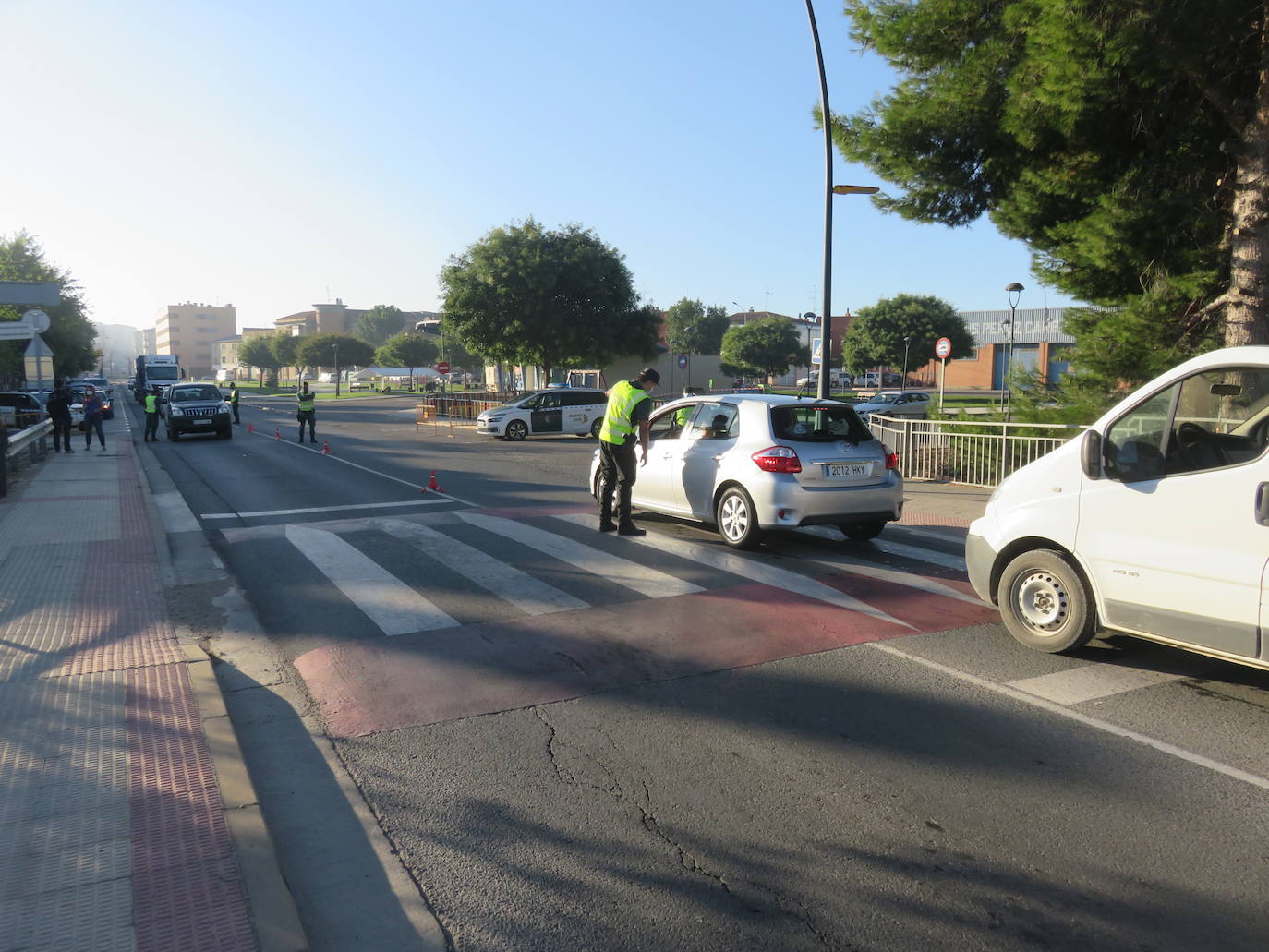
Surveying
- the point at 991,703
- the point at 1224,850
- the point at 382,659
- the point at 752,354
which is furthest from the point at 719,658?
the point at 752,354

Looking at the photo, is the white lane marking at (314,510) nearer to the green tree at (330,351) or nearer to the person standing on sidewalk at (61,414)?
the person standing on sidewalk at (61,414)

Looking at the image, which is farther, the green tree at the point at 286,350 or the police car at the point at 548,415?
the green tree at the point at 286,350

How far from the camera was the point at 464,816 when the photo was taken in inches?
161

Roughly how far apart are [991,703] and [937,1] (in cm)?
1261

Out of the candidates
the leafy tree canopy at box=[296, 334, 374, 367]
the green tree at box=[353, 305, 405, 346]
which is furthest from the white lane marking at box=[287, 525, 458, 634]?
the green tree at box=[353, 305, 405, 346]

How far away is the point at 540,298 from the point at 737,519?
102 feet

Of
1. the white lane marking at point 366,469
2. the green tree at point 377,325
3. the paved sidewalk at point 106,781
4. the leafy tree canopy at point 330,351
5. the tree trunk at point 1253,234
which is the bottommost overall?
the paved sidewalk at point 106,781

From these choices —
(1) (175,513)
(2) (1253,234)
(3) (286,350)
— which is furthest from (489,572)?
(3) (286,350)

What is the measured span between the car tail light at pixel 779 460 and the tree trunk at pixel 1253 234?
283 inches

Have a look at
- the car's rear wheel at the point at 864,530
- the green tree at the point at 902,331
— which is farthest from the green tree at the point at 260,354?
the car's rear wheel at the point at 864,530

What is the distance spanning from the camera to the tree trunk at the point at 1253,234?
40.7ft

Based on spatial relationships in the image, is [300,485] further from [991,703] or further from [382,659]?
[991,703]

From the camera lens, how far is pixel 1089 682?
18.6ft

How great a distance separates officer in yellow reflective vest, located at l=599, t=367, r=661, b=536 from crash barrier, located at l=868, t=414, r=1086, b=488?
6.59 meters
